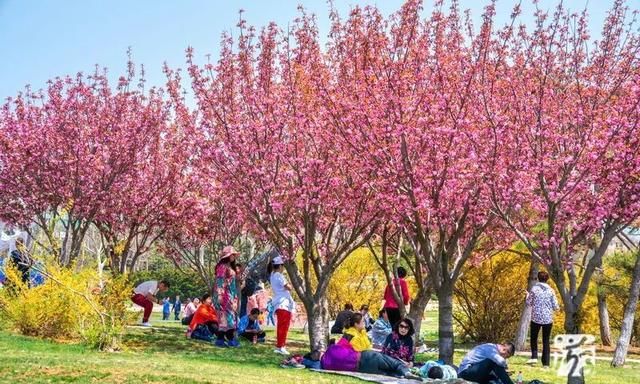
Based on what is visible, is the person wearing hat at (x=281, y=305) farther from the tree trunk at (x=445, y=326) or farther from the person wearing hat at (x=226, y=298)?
the tree trunk at (x=445, y=326)

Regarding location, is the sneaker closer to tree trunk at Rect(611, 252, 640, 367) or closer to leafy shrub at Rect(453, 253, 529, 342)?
tree trunk at Rect(611, 252, 640, 367)

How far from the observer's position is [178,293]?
1745 inches

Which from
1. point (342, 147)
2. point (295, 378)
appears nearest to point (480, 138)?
point (342, 147)

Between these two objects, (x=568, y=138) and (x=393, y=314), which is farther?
(x=393, y=314)

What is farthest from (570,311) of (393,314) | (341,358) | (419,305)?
(419,305)

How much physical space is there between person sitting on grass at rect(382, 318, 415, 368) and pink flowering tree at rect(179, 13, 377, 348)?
8.58ft

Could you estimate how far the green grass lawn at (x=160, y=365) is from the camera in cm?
840

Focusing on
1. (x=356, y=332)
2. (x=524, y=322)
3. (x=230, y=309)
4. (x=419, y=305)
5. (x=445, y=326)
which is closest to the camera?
(x=356, y=332)

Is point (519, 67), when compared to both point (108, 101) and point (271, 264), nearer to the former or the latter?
point (271, 264)

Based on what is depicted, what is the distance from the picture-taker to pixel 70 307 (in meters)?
12.5

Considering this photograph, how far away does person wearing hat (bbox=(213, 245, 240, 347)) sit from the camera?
→ 46.4 feet

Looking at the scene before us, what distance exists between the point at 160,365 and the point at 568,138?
250 inches

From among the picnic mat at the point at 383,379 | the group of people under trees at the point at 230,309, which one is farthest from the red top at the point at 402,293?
the picnic mat at the point at 383,379

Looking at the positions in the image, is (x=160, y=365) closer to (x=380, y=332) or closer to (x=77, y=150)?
(x=380, y=332)
